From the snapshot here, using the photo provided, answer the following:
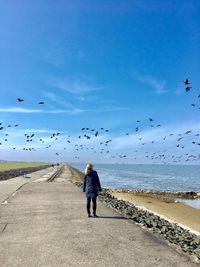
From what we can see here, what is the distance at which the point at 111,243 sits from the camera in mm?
12719

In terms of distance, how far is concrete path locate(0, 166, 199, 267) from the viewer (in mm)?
10539

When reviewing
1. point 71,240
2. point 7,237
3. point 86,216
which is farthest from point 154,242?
point 86,216

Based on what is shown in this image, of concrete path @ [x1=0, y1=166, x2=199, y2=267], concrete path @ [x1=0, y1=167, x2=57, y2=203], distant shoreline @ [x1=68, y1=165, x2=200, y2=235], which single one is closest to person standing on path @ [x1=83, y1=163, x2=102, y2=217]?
concrete path @ [x1=0, y1=166, x2=199, y2=267]

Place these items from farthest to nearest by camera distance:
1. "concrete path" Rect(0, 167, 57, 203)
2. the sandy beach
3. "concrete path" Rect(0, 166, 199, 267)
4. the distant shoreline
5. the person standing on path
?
"concrete path" Rect(0, 167, 57, 203), the distant shoreline, the sandy beach, the person standing on path, "concrete path" Rect(0, 166, 199, 267)

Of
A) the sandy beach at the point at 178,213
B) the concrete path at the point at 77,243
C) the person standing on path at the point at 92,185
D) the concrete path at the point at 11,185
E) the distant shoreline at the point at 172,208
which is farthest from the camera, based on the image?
the concrete path at the point at 11,185

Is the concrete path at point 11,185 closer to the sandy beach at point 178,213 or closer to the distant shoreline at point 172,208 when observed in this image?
the distant shoreline at point 172,208

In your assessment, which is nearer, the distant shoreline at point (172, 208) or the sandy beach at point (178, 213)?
the sandy beach at point (178, 213)

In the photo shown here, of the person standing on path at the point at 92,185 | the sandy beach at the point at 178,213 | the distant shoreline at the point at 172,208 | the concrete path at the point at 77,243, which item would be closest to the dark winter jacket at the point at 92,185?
the person standing on path at the point at 92,185

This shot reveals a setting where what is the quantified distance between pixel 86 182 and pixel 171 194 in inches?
1533

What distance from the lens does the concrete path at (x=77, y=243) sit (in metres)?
10.5

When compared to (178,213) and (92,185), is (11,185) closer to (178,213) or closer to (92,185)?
(178,213)

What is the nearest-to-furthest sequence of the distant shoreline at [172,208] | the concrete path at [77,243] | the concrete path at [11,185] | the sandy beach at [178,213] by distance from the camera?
the concrete path at [77,243] → the sandy beach at [178,213] → the distant shoreline at [172,208] → the concrete path at [11,185]

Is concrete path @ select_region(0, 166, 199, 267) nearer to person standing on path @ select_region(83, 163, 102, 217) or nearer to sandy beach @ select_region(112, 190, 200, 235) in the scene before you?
person standing on path @ select_region(83, 163, 102, 217)

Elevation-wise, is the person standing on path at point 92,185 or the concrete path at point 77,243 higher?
the person standing on path at point 92,185
